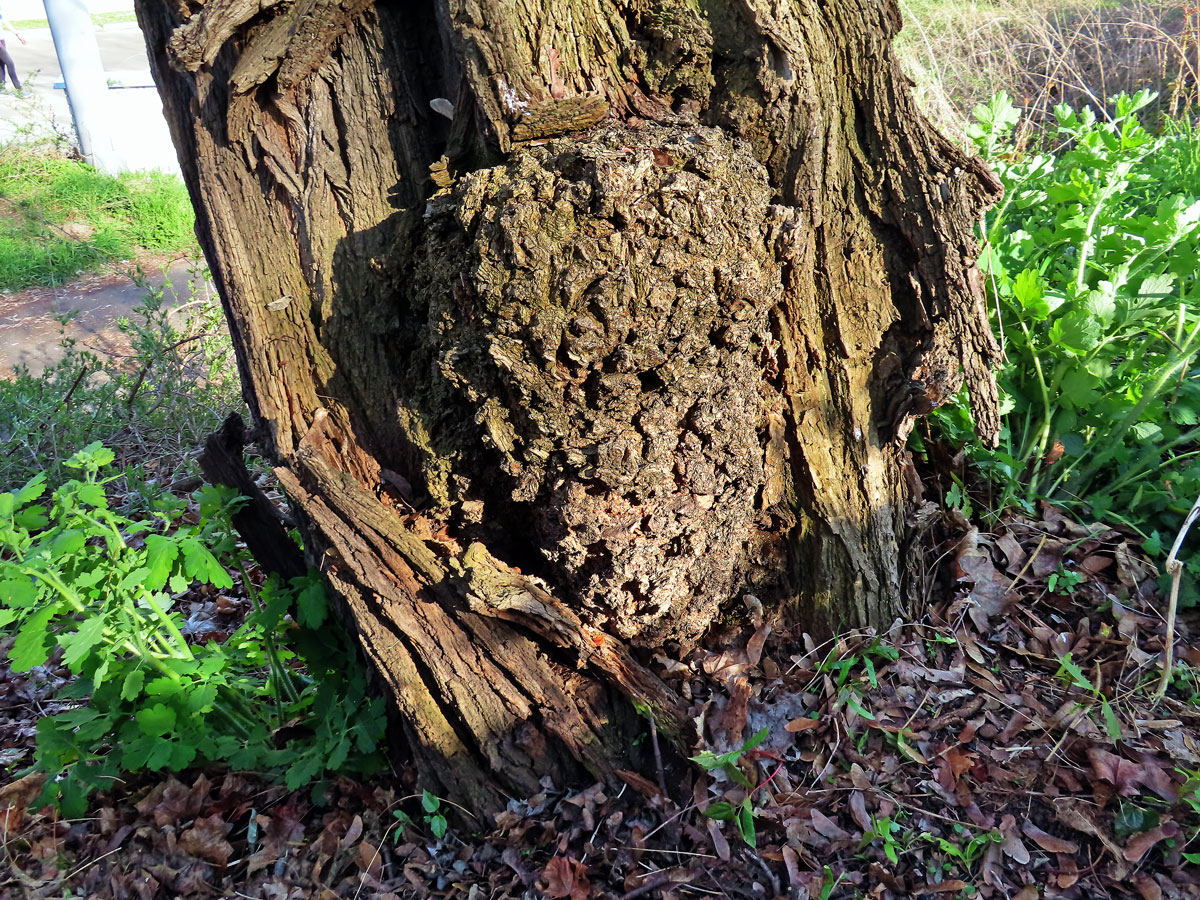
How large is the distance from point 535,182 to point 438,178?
322 millimetres

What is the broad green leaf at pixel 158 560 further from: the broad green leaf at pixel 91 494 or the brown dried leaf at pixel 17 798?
the brown dried leaf at pixel 17 798

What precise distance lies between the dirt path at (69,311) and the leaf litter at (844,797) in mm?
5176

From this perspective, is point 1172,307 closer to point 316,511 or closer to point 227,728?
point 316,511

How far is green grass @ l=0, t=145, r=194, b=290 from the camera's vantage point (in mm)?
8414

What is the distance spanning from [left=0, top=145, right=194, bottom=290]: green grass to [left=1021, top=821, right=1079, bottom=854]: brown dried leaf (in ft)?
31.3

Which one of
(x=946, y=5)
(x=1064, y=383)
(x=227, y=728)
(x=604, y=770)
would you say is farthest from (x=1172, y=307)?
(x=946, y=5)

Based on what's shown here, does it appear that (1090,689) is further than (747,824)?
Yes

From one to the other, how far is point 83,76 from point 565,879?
11.9m

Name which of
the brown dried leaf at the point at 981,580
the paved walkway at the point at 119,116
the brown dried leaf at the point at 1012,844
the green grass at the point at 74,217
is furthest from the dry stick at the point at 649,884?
the paved walkway at the point at 119,116

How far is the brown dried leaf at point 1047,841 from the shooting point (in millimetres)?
1776

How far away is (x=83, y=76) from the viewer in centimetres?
990

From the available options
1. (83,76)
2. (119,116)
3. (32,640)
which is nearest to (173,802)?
(32,640)

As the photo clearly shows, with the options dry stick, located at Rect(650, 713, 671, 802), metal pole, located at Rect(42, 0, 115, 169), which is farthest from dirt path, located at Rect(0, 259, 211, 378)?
dry stick, located at Rect(650, 713, 671, 802)

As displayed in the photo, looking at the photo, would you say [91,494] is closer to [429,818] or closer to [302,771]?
[302,771]
